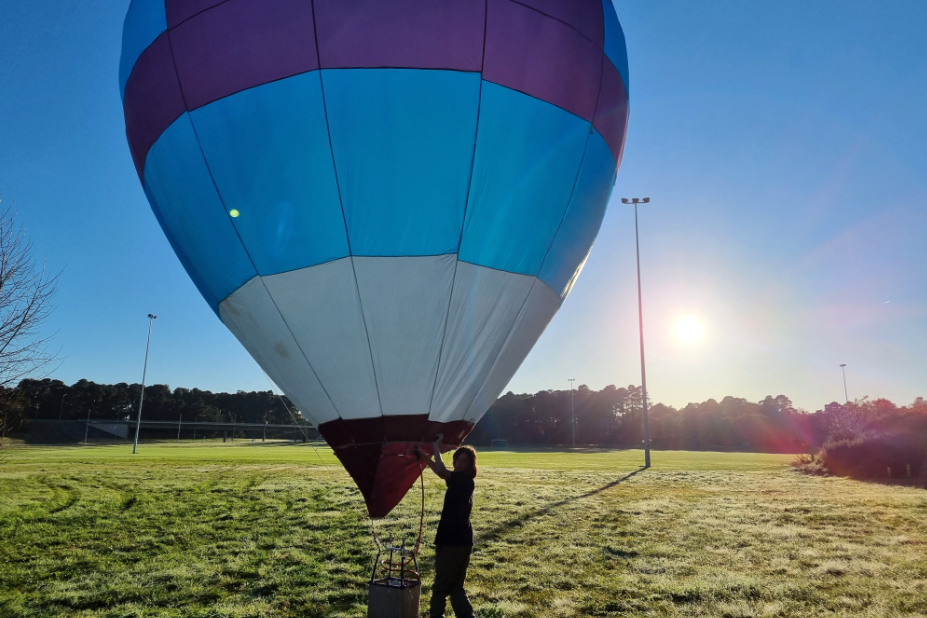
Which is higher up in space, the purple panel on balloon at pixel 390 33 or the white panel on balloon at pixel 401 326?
the purple panel on balloon at pixel 390 33

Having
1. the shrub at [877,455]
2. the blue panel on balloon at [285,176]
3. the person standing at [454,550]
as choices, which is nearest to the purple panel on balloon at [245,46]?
the blue panel on balloon at [285,176]

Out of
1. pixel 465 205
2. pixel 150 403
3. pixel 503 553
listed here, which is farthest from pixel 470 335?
pixel 150 403

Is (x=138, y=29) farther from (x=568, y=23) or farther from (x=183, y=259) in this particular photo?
(x=568, y=23)

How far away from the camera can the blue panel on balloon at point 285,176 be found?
4.42 m

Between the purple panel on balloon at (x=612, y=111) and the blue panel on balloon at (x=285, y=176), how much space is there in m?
2.85

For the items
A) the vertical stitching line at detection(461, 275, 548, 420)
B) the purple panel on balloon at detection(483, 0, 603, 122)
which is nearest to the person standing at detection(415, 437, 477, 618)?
the vertical stitching line at detection(461, 275, 548, 420)

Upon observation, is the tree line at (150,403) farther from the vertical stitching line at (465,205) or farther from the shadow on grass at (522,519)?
the vertical stitching line at (465,205)

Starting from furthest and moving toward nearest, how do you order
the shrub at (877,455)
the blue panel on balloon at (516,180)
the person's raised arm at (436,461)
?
the shrub at (877,455) < the blue panel on balloon at (516,180) < the person's raised arm at (436,461)

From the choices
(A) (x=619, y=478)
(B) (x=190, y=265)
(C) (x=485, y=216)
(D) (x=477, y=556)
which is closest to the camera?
(C) (x=485, y=216)

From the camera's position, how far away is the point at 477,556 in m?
6.69

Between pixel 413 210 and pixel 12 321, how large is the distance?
10610 millimetres

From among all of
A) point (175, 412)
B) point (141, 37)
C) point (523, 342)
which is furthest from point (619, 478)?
point (175, 412)

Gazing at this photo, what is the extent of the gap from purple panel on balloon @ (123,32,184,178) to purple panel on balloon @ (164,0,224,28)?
18cm

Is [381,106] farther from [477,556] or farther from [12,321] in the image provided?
[12,321]
